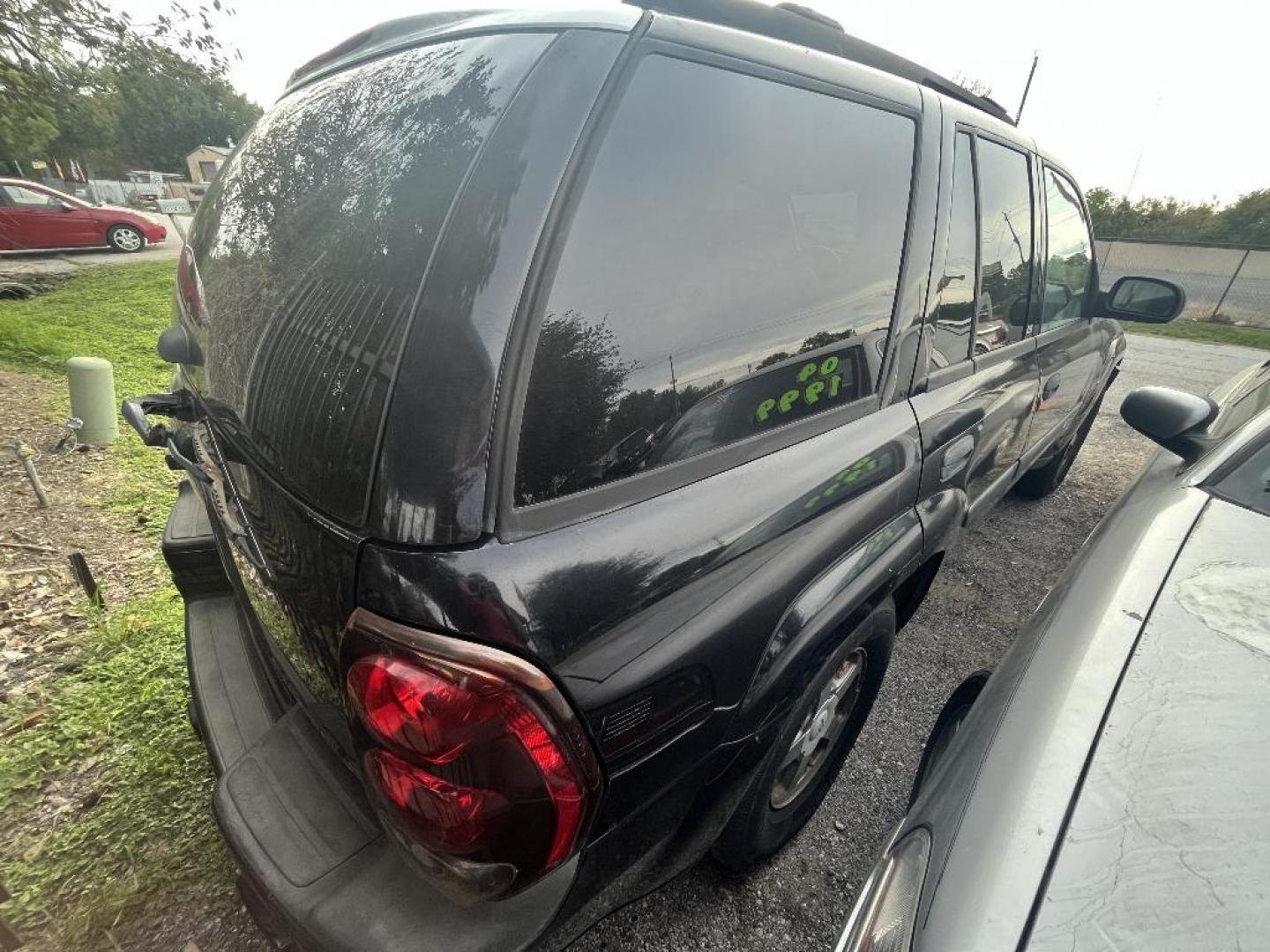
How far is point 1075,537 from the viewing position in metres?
3.96

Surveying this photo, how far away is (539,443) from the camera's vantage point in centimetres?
90

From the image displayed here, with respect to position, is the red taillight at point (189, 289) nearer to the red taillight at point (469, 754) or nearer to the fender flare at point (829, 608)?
the red taillight at point (469, 754)

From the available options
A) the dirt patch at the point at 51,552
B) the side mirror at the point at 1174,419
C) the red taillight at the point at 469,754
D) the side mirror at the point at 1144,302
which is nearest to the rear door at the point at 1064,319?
the side mirror at the point at 1144,302

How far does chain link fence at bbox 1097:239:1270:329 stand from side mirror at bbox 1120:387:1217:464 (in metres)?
16.3

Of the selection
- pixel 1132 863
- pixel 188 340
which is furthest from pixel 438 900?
pixel 188 340

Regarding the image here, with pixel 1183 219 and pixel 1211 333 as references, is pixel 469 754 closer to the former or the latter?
pixel 1211 333

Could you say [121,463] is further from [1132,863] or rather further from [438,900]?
[1132,863]

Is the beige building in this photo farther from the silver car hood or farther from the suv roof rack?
the silver car hood

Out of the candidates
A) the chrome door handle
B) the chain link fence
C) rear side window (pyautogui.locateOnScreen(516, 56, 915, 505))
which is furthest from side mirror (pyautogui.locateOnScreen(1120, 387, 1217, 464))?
the chain link fence

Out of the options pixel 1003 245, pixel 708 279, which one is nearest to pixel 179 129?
pixel 1003 245

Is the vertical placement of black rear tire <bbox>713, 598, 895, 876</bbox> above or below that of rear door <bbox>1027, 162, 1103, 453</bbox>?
below

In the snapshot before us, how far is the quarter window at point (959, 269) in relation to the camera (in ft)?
5.74

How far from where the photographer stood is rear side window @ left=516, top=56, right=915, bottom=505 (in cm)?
94

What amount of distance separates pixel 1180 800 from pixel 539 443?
1184mm
